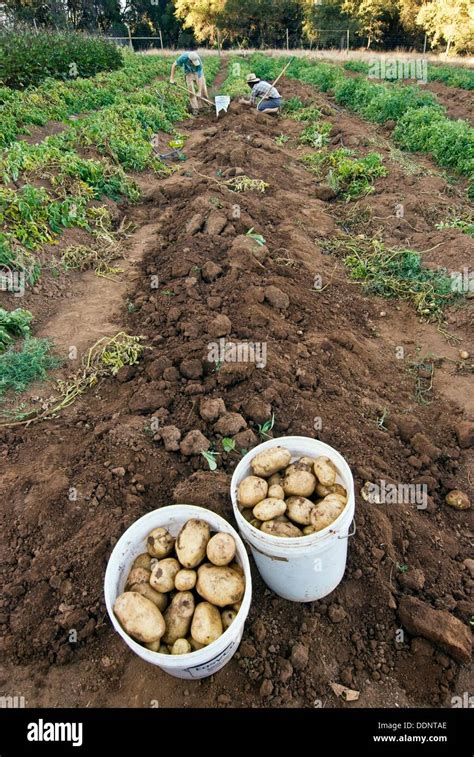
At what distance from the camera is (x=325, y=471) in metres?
2.16

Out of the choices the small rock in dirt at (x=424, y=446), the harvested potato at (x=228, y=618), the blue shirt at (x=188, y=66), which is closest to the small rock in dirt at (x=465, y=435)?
the small rock in dirt at (x=424, y=446)

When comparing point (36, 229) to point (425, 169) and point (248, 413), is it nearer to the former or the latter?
point (248, 413)

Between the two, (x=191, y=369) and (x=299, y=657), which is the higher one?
(x=191, y=369)

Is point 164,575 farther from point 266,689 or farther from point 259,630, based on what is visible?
point 266,689

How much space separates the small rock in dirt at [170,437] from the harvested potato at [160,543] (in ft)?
2.56

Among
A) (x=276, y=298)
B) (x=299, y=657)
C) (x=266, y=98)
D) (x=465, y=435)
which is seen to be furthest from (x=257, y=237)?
(x=266, y=98)

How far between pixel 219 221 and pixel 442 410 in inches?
129

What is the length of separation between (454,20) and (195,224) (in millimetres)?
22127

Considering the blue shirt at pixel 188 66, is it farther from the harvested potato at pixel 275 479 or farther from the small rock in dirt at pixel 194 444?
the harvested potato at pixel 275 479

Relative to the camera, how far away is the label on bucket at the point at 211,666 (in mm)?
1836

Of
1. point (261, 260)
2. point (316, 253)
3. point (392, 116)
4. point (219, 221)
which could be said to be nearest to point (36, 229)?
point (219, 221)

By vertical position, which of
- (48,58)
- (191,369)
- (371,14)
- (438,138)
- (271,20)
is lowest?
(191,369)

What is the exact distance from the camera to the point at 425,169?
768cm

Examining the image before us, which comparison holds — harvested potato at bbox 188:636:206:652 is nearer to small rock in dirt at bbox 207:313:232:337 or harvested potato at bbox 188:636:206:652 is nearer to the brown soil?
the brown soil
